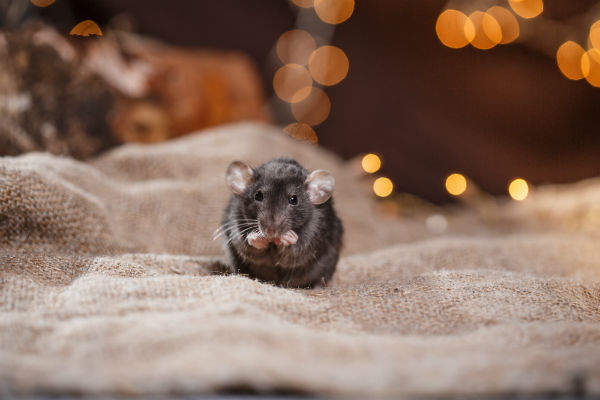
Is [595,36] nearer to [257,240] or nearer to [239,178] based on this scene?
[239,178]

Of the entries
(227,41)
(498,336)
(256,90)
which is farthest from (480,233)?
(227,41)

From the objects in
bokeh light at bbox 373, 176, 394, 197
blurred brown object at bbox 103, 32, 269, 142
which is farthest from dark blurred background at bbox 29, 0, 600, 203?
bokeh light at bbox 373, 176, 394, 197

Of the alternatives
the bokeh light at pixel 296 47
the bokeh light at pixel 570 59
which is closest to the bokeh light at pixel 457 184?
the bokeh light at pixel 570 59

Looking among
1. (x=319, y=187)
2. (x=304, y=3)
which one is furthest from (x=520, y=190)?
(x=319, y=187)

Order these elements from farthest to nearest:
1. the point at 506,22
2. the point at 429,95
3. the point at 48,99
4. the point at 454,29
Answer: the point at 429,95 → the point at 454,29 → the point at 506,22 → the point at 48,99

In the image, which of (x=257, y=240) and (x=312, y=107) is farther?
(x=312, y=107)

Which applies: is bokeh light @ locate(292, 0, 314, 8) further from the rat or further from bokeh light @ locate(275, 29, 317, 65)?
the rat

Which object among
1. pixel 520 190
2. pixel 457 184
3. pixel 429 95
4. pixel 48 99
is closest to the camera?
pixel 48 99
